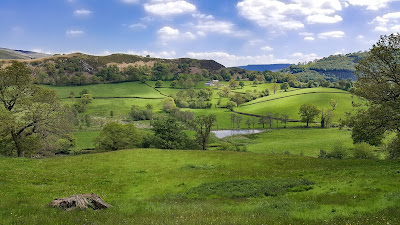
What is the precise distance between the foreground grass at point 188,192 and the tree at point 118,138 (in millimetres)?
21839

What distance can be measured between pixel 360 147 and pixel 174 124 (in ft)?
150

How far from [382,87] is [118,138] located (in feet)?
183

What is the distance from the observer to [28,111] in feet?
135

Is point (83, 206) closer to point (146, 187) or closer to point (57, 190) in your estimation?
point (57, 190)

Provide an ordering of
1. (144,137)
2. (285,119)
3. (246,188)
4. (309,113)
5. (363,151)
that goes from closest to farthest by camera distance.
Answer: (246,188) < (363,151) < (144,137) < (309,113) < (285,119)

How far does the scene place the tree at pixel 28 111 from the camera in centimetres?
4003

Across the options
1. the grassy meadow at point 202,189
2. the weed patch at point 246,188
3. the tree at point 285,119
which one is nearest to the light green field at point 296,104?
the tree at point 285,119

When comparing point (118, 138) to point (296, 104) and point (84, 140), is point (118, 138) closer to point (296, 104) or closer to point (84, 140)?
point (84, 140)

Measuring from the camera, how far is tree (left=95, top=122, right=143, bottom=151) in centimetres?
6178

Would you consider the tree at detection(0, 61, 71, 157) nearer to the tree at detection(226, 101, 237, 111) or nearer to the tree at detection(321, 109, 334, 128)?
the tree at detection(321, 109, 334, 128)

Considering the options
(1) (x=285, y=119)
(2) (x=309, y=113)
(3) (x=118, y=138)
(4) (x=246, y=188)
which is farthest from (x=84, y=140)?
(2) (x=309, y=113)

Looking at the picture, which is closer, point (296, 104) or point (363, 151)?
point (363, 151)

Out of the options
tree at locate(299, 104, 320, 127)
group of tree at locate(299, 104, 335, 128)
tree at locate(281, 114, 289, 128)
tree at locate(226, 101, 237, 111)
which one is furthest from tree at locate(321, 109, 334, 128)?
tree at locate(226, 101, 237, 111)

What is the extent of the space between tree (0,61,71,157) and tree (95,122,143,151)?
58.5 ft
